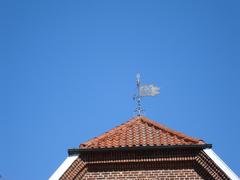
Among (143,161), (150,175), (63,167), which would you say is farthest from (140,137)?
(63,167)

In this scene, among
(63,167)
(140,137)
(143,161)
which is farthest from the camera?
(140,137)

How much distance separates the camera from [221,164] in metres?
10.4

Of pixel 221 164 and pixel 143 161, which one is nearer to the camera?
pixel 221 164

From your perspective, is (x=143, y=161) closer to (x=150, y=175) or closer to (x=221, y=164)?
(x=150, y=175)

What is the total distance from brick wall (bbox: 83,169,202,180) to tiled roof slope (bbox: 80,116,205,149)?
2.42 feet

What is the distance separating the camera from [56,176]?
1040 cm

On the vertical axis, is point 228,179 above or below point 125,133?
below

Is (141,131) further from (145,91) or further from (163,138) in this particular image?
(145,91)

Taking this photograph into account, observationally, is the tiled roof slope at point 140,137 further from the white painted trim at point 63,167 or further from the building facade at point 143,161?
the white painted trim at point 63,167

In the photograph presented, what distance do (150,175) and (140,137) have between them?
4.11 feet

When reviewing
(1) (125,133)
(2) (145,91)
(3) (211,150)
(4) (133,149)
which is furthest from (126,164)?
(2) (145,91)

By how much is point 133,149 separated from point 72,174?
1772mm

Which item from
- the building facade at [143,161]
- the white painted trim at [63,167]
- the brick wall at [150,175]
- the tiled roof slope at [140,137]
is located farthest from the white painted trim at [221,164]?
the white painted trim at [63,167]

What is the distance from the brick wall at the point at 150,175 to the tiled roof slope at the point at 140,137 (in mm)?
739
